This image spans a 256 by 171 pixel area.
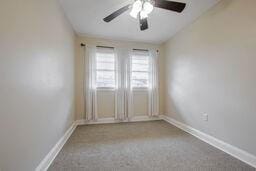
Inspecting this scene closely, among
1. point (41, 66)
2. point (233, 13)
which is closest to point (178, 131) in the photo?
point (233, 13)

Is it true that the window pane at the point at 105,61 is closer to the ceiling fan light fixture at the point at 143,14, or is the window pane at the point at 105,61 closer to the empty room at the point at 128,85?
the empty room at the point at 128,85

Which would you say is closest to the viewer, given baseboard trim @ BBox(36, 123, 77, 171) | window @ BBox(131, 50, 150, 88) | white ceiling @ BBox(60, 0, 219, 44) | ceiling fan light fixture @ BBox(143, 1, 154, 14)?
baseboard trim @ BBox(36, 123, 77, 171)

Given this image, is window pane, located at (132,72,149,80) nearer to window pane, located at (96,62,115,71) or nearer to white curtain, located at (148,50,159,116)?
white curtain, located at (148,50,159,116)

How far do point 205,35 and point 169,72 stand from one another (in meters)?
1.38

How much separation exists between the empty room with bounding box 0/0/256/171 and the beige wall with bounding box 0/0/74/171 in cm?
1

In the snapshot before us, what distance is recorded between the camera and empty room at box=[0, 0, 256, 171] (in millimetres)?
1160

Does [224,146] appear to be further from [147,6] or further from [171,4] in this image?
[147,6]

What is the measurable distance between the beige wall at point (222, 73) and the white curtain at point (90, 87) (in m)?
2.13

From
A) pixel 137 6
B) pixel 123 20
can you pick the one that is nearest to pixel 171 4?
pixel 137 6

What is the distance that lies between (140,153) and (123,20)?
2408 mm

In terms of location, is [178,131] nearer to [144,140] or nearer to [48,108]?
[144,140]

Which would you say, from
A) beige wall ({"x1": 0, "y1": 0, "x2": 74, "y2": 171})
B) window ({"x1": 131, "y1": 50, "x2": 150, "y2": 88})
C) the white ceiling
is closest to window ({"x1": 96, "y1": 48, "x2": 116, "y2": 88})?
the white ceiling

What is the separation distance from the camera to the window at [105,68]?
3.41 meters

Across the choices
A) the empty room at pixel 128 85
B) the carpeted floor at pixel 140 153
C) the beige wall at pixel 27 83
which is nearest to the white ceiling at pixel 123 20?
the empty room at pixel 128 85
